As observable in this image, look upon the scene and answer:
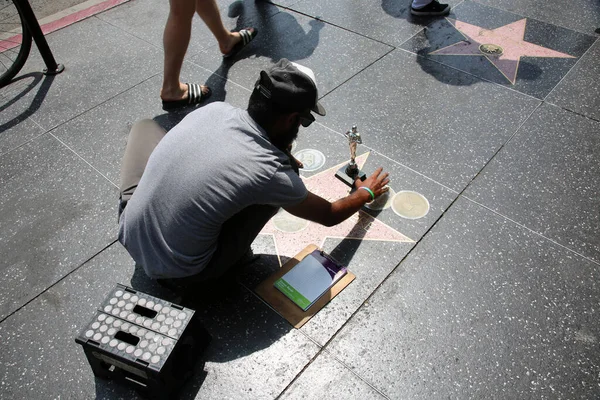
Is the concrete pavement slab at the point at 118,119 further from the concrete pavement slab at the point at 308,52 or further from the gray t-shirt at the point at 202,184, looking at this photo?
the gray t-shirt at the point at 202,184

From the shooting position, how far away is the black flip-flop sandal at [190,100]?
3.64 m

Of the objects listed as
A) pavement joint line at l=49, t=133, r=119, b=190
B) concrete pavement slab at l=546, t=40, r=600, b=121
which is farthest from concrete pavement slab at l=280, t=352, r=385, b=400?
concrete pavement slab at l=546, t=40, r=600, b=121

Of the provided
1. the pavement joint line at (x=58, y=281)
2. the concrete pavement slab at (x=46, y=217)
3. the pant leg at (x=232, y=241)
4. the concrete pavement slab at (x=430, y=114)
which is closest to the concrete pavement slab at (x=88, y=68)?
the concrete pavement slab at (x=46, y=217)

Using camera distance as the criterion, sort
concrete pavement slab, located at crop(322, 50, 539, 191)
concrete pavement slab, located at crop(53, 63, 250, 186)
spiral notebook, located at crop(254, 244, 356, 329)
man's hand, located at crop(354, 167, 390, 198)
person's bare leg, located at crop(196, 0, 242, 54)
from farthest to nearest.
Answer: person's bare leg, located at crop(196, 0, 242, 54) < concrete pavement slab, located at crop(53, 63, 250, 186) < concrete pavement slab, located at crop(322, 50, 539, 191) < man's hand, located at crop(354, 167, 390, 198) < spiral notebook, located at crop(254, 244, 356, 329)

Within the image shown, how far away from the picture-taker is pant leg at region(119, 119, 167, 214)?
7.79ft

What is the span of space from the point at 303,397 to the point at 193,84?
264 centimetres

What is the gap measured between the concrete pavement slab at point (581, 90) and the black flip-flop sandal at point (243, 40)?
257cm

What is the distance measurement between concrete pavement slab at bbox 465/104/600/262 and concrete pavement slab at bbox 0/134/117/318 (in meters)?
2.32

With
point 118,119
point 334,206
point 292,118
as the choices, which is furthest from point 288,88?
point 118,119

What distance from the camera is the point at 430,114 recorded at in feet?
11.4

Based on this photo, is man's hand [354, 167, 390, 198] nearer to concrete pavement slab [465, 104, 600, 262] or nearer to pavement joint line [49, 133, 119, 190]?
concrete pavement slab [465, 104, 600, 262]

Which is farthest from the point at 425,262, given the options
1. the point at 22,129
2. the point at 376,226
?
the point at 22,129

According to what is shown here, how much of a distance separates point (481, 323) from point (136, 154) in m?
2.00

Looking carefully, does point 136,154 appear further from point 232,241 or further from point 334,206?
point 334,206
